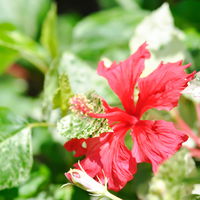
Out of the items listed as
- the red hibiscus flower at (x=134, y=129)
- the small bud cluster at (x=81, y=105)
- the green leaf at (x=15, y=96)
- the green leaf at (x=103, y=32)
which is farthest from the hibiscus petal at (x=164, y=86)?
the green leaf at (x=15, y=96)

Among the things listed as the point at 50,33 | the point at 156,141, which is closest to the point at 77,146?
the point at 156,141

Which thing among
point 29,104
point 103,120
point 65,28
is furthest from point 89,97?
point 65,28

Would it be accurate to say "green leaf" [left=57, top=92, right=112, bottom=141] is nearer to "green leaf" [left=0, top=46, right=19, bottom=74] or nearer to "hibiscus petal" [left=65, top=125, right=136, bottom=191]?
"hibiscus petal" [left=65, top=125, right=136, bottom=191]

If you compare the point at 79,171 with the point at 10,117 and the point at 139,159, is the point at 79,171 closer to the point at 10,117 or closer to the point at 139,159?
the point at 139,159

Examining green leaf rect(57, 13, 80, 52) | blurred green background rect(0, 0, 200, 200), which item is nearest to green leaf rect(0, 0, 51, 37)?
blurred green background rect(0, 0, 200, 200)

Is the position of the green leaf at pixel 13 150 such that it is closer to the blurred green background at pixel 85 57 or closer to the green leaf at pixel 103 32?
the blurred green background at pixel 85 57

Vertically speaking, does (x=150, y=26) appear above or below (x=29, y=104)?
above

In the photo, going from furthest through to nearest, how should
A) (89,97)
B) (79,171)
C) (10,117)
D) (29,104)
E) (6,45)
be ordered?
(29,104), (6,45), (10,117), (89,97), (79,171)
